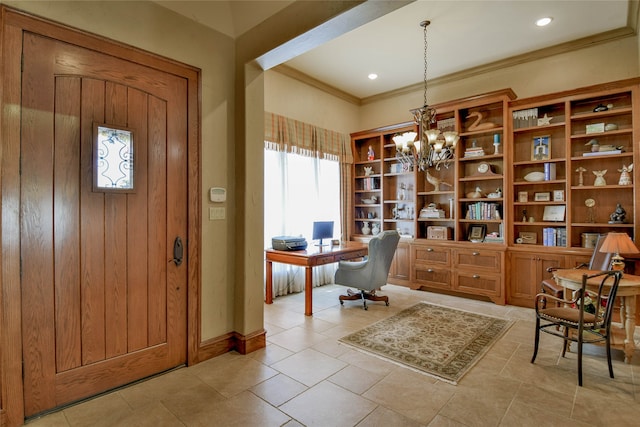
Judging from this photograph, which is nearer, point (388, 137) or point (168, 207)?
point (168, 207)

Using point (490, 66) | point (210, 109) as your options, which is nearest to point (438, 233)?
point (490, 66)

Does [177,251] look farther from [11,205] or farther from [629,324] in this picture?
[629,324]

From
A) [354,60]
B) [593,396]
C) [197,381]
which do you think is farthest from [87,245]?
[354,60]

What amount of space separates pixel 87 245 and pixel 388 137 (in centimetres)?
486

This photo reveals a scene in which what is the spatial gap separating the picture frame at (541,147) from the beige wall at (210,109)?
3974 mm

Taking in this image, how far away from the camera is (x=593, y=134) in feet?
12.7

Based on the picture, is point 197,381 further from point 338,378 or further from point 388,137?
point 388,137

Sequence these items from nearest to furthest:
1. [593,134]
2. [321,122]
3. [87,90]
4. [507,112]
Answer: [87,90] < [593,134] < [507,112] < [321,122]

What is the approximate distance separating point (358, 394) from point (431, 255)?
3.17m

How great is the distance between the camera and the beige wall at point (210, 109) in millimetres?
2389

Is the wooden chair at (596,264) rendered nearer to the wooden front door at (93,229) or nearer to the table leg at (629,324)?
the table leg at (629,324)

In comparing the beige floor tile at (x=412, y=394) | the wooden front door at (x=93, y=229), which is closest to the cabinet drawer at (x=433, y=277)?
the beige floor tile at (x=412, y=394)

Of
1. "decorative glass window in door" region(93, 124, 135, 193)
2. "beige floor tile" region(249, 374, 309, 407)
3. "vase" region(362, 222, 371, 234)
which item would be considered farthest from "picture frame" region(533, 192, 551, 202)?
"decorative glass window in door" region(93, 124, 135, 193)

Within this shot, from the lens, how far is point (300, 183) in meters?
5.16
